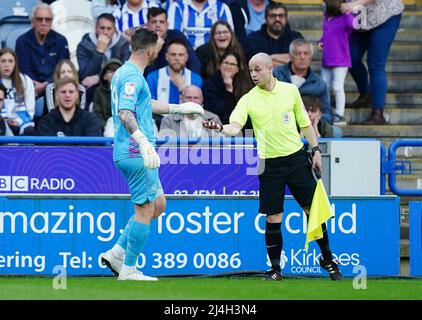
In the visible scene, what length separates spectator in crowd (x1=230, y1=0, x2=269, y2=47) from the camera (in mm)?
18605

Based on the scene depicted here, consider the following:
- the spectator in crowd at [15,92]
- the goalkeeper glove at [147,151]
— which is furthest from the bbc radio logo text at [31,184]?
the goalkeeper glove at [147,151]

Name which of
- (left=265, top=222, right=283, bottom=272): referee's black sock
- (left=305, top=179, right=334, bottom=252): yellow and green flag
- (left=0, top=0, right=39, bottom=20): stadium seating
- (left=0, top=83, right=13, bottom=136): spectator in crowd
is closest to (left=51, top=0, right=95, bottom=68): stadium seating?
(left=0, top=0, right=39, bottom=20): stadium seating

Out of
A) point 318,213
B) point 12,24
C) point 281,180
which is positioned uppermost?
point 12,24

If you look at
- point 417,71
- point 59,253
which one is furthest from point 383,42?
point 59,253

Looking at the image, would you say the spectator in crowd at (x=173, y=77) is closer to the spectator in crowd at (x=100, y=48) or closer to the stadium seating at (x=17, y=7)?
the spectator in crowd at (x=100, y=48)

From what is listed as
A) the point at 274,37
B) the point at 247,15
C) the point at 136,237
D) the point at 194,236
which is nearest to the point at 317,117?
the point at 274,37

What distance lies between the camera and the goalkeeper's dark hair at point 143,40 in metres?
12.3

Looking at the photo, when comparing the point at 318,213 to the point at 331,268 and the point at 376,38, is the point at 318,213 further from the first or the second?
the point at 376,38

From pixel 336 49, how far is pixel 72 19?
11.9 feet

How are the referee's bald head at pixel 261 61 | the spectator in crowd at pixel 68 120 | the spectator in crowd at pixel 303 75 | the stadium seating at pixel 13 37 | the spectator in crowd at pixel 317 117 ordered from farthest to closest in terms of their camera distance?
the stadium seating at pixel 13 37 → the spectator in crowd at pixel 303 75 → the spectator in crowd at pixel 317 117 → the spectator in crowd at pixel 68 120 → the referee's bald head at pixel 261 61

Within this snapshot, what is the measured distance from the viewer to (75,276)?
45.6ft

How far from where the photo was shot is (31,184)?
14.6 metres

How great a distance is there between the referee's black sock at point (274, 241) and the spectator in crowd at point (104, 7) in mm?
6028
